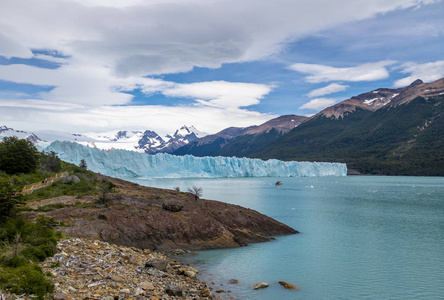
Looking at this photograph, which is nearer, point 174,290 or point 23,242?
point 174,290

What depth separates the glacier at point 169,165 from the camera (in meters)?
78.4

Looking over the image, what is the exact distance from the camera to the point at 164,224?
20.9 meters

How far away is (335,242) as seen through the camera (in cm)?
2378

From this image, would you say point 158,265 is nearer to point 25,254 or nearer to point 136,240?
point 136,240

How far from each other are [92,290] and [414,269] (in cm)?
1605

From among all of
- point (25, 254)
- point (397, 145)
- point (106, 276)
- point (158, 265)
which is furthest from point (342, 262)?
point (397, 145)

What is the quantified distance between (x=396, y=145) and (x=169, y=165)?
106760mm

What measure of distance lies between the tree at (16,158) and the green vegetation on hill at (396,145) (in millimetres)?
121553

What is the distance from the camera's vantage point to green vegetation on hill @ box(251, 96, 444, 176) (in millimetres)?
123500

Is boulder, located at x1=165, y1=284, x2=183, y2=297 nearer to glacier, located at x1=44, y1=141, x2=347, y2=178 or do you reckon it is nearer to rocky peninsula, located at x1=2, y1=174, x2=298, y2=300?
rocky peninsula, located at x1=2, y1=174, x2=298, y2=300

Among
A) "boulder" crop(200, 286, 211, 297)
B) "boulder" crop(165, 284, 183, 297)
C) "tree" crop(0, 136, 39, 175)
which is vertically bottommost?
"boulder" crop(200, 286, 211, 297)

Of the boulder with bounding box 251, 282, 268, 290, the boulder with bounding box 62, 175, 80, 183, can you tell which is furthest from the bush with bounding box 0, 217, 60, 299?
the boulder with bounding box 62, 175, 80, 183

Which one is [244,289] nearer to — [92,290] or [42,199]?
[92,290]

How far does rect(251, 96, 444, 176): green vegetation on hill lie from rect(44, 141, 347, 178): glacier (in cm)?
2410
